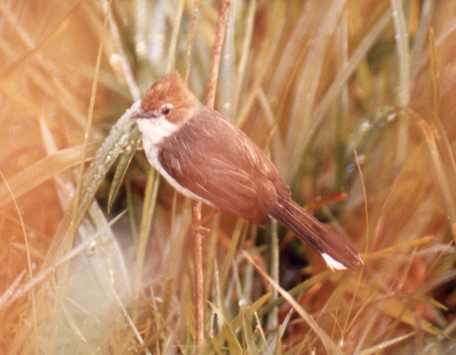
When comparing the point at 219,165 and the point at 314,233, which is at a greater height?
the point at 219,165

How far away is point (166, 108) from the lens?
1008mm

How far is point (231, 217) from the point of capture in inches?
46.4

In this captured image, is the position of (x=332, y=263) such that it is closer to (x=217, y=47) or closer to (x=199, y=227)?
(x=199, y=227)

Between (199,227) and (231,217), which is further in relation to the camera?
(231,217)

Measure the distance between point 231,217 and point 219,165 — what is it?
16 centimetres

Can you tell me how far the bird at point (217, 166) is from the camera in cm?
102

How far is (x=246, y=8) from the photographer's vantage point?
1.33m

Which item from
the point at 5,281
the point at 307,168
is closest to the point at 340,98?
the point at 307,168

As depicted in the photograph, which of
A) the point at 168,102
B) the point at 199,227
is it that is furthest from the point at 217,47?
the point at 199,227

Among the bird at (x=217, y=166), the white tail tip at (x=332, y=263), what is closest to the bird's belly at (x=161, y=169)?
the bird at (x=217, y=166)

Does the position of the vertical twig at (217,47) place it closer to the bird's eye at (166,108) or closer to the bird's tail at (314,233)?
the bird's eye at (166,108)

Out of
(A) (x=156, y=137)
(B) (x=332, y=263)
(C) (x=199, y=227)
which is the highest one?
(A) (x=156, y=137)

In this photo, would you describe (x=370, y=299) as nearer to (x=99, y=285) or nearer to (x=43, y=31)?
(x=99, y=285)

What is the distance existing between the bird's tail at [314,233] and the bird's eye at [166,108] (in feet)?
0.54
